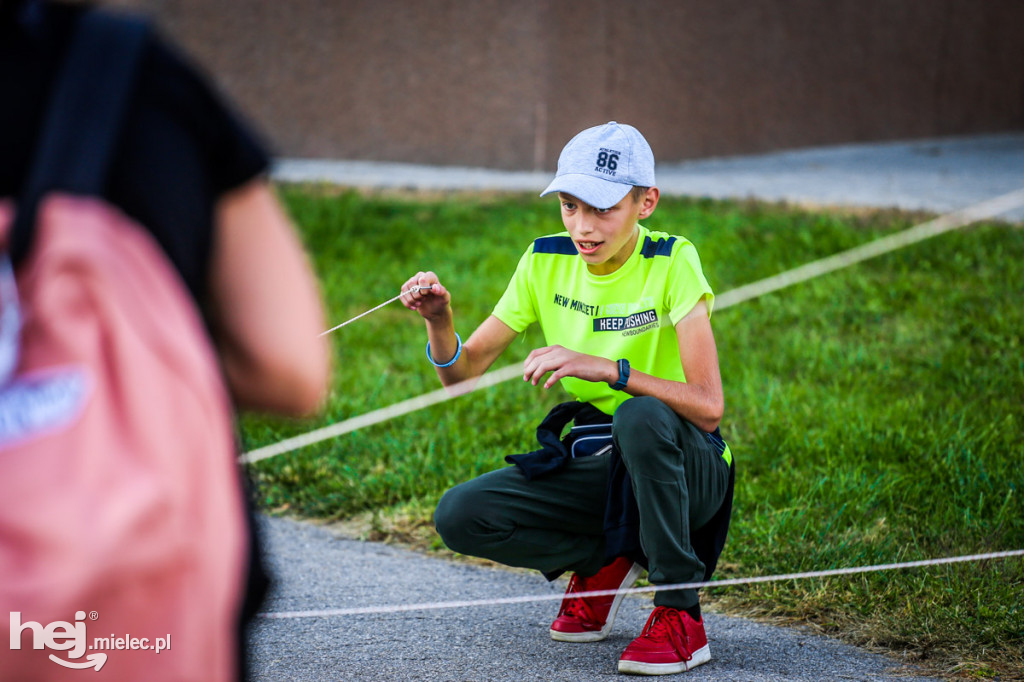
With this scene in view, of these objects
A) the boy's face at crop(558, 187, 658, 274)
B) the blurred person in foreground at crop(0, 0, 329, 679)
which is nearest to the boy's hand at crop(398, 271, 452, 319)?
→ the boy's face at crop(558, 187, 658, 274)

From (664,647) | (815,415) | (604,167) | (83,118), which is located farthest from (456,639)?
(83,118)

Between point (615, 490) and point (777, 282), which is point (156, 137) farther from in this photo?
point (777, 282)

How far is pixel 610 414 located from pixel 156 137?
1926 mm

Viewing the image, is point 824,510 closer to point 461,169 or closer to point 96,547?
point 96,547

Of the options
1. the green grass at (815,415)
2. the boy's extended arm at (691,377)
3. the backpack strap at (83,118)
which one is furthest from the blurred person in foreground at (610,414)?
the backpack strap at (83,118)

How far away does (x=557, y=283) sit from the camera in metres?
3.02

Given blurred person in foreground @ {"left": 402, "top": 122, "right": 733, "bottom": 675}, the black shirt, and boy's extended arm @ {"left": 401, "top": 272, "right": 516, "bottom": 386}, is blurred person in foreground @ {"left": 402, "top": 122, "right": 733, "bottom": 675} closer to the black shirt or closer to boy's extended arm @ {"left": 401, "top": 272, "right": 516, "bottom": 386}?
boy's extended arm @ {"left": 401, "top": 272, "right": 516, "bottom": 386}

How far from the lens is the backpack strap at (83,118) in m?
1.16

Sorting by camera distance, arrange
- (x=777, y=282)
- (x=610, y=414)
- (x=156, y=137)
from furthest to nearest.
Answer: (x=777, y=282) < (x=610, y=414) < (x=156, y=137)

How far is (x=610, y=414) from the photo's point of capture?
302cm

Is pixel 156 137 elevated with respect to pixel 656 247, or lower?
elevated

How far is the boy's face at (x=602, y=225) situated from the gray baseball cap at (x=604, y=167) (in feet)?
0.14

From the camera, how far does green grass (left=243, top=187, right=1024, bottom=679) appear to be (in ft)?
10.9

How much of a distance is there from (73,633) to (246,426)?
3.67m
